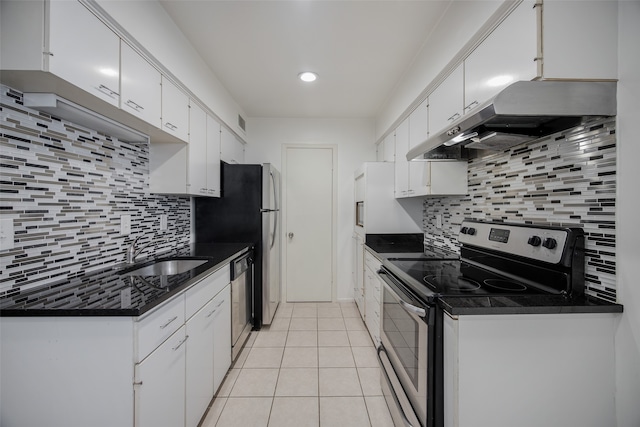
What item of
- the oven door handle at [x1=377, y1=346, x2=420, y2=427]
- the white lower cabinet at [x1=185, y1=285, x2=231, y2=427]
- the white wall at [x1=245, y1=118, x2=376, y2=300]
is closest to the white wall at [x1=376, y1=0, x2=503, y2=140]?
the white wall at [x1=245, y1=118, x2=376, y2=300]

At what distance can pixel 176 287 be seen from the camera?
1.26m

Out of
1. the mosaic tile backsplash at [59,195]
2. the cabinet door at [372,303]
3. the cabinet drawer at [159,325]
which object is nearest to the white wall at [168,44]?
the mosaic tile backsplash at [59,195]

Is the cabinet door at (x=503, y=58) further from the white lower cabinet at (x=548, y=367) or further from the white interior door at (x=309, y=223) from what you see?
the white interior door at (x=309, y=223)

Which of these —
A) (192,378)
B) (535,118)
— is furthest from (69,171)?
(535,118)

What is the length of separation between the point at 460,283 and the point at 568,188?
664 mm

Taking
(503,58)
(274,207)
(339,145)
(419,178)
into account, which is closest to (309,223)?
(274,207)

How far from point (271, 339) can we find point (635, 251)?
2584mm

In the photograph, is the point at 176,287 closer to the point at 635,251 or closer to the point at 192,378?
the point at 192,378

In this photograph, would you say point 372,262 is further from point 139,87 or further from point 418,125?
point 139,87

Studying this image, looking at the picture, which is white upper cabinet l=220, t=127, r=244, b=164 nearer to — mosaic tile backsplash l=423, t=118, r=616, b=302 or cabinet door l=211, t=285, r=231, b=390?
cabinet door l=211, t=285, r=231, b=390

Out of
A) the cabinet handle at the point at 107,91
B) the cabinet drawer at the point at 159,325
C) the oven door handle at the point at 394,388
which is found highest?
the cabinet handle at the point at 107,91

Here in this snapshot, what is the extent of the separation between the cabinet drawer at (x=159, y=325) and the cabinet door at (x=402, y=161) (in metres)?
2.02

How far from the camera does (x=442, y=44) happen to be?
5.71 feet

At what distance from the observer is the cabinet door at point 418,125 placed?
2073 mm
